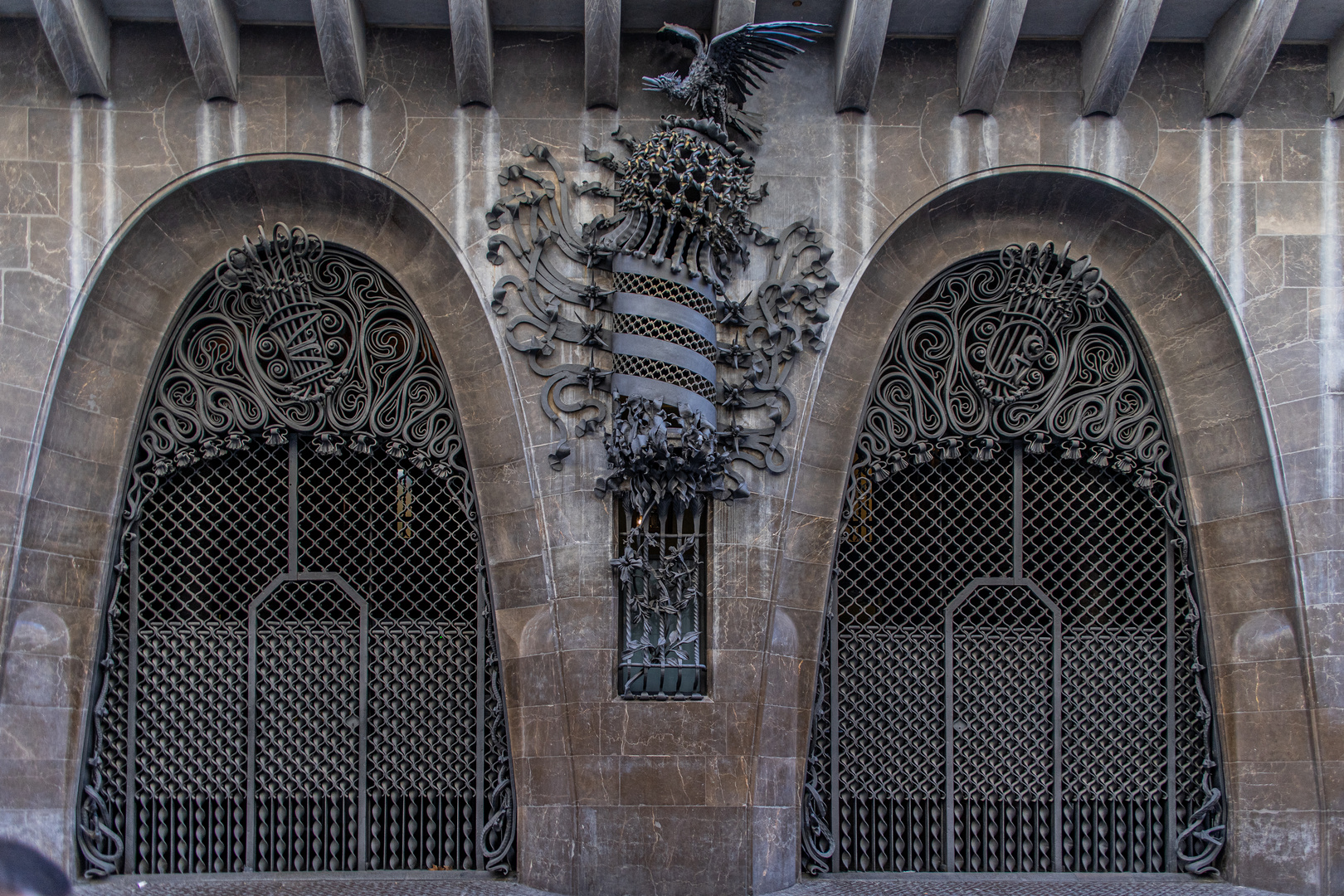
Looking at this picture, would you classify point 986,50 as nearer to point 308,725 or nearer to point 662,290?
point 662,290

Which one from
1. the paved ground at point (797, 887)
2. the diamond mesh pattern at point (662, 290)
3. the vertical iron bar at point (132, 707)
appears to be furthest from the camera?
the vertical iron bar at point (132, 707)

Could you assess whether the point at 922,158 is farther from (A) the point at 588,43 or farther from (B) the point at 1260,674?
(B) the point at 1260,674

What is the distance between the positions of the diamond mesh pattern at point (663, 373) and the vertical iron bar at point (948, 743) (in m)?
3.41

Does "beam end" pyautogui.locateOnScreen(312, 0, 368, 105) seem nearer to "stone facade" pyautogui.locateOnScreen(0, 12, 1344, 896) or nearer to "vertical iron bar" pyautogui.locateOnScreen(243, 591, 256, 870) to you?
"stone facade" pyautogui.locateOnScreen(0, 12, 1344, 896)

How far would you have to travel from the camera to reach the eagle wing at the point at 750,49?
9.95 metres

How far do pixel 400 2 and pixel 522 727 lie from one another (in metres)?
6.47

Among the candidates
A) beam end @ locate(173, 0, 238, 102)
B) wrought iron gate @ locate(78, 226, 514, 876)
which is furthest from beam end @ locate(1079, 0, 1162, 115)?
beam end @ locate(173, 0, 238, 102)

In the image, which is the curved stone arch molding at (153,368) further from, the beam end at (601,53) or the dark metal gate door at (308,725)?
the beam end at (601,53)

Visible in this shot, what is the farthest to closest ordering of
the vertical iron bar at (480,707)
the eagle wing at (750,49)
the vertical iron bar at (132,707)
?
the vertical iron bar at (480,707) → the vertical iron bar at (132,707) → the eagle wing at (750,49)

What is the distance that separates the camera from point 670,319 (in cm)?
998

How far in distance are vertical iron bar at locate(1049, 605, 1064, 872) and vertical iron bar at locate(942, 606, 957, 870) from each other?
0.94 metres

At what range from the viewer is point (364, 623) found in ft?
35.5

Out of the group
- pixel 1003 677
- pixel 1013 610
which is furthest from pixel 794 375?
pixel 1003 677

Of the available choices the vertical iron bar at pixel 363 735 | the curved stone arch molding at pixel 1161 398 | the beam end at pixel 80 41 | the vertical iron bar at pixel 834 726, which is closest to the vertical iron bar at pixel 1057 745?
the curved stone arch molding at pixel 1161 398
